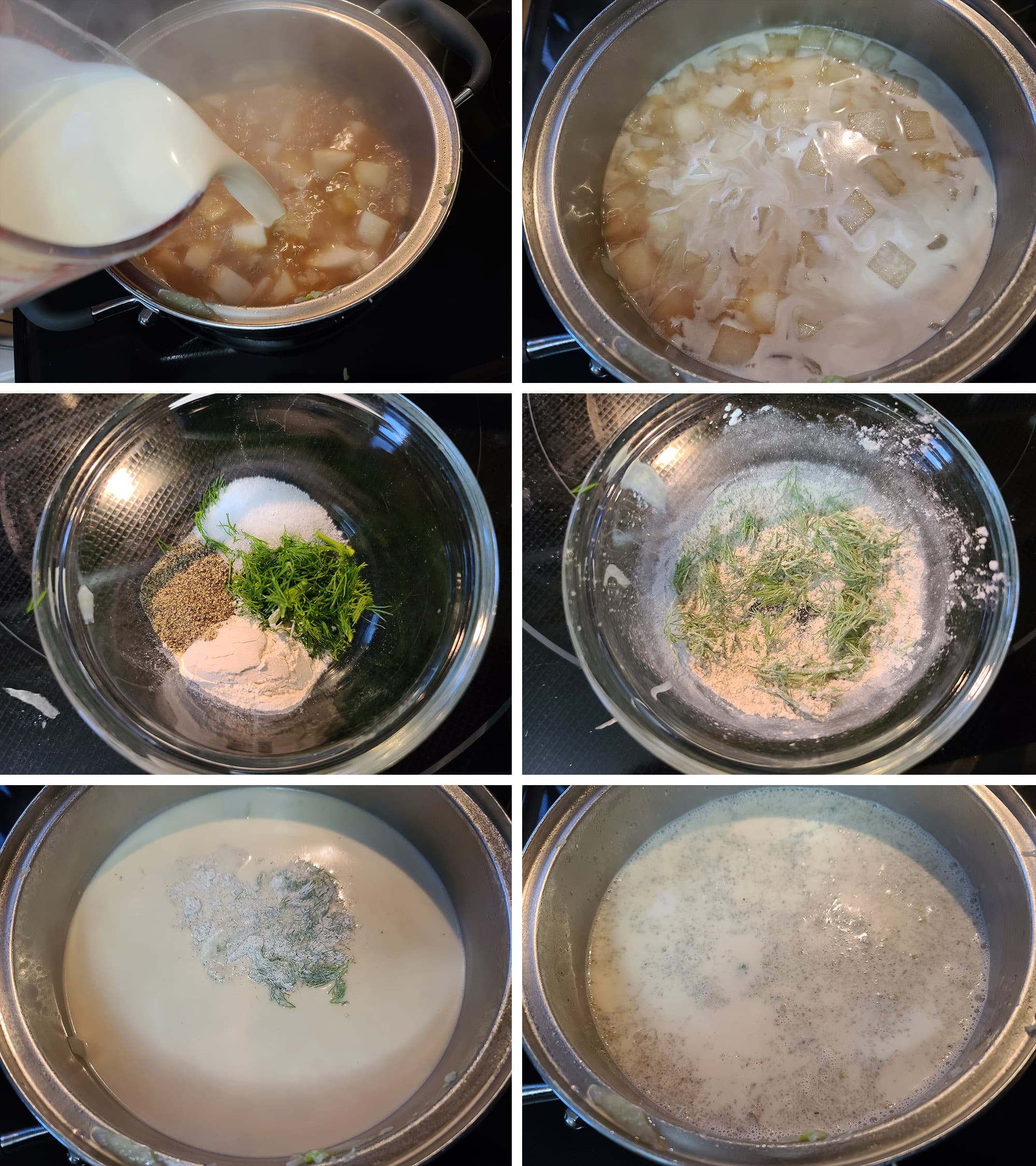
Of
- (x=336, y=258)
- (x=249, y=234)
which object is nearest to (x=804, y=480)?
(x=336, y=258)

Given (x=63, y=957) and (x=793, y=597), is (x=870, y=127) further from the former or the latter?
(x=63, y=957)

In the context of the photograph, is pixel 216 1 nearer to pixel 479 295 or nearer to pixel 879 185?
pixel 479 295

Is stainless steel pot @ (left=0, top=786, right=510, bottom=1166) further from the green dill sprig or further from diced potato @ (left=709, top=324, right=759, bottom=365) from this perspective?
diced potato @ (left=709, top=324, right=759, bottom=365)

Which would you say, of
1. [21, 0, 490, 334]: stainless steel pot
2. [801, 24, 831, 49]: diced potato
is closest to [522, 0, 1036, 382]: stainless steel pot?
[801, 24, 831, 49]: diced potato

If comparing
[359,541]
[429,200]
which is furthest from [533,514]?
[429,200]

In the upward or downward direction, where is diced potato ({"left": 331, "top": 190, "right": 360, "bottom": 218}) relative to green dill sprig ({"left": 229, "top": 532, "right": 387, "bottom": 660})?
upward

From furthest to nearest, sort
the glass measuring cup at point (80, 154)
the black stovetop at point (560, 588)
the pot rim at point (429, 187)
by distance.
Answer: the black stovetop at point (560, 588), the pot rim at point (429, 187), the glass measuring cup at point (80, 154)

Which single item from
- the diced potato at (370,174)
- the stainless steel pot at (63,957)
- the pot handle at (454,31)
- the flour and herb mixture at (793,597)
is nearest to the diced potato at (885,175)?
the flour and herb mixture at (793,597)

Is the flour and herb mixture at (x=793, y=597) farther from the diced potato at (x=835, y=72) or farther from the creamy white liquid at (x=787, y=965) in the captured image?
the diced potato at (x=835, y=72)
